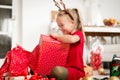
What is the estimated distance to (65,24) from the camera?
1574 mm

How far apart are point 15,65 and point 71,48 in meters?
0.43

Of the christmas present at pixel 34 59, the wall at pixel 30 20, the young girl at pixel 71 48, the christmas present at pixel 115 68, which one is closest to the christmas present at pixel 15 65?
the christmas present at pixel 34 59

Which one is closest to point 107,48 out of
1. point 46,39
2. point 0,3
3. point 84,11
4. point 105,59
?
point 105,59

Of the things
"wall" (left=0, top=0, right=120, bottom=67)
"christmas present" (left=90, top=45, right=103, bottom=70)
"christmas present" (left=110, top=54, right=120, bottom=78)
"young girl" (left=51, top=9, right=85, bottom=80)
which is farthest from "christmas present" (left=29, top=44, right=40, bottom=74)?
"christmas present" (left=90, top=45, right=103, bottom=70)

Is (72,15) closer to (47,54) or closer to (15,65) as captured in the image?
(47,54)

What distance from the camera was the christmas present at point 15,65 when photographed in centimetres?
130

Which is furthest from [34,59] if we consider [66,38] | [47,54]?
[66,38]

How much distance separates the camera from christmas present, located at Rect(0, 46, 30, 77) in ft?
4.28

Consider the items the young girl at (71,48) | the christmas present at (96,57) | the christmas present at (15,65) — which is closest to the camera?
the christmas present at (15,65)

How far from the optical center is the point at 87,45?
2902 millimetres

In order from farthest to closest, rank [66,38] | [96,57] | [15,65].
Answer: [96,57] < [66,38] < [15,65]

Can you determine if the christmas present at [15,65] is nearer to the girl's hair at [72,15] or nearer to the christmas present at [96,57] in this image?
the girl's hair at [72,15]

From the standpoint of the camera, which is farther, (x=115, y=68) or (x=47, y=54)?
(x=115, y=68)

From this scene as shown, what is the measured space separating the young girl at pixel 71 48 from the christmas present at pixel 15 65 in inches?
7.2
